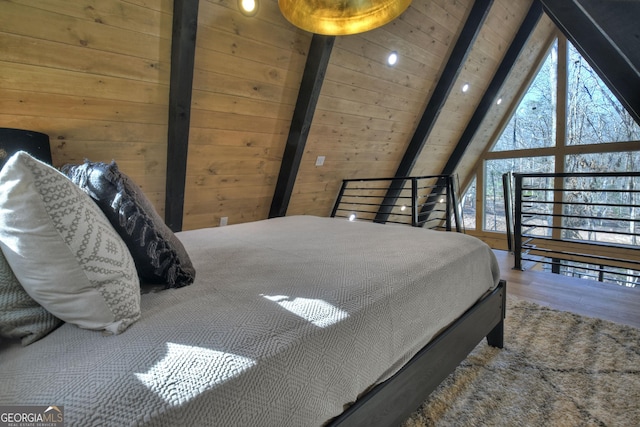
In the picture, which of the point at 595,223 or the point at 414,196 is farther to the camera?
the point at 595,223

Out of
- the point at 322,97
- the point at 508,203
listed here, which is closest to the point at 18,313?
the point at 322,97

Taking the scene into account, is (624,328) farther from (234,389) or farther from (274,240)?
(234,389)

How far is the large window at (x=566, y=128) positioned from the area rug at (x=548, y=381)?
4.07 meters

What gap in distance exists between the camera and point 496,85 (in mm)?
4641

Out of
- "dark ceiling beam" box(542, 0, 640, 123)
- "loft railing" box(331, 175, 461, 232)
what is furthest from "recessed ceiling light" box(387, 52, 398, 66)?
"loft railing" box(331, 175, 461, 232)

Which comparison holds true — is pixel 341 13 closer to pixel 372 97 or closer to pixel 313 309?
pixel 313 309

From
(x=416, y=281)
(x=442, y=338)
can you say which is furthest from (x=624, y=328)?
(x=416, y=281)

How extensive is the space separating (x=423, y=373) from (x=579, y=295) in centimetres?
207

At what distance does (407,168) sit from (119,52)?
11.9 feet

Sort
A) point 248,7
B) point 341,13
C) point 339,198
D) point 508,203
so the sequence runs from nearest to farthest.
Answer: point 341,13 < point 248,7 < point 508,203 < point 339,198

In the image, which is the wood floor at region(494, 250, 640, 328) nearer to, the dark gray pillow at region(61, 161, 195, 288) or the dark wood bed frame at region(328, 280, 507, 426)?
the dark wood bed frame at region(328, 280, 507, 426)

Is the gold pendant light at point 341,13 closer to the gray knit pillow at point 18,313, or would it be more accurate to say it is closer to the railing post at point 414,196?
the gray knit pillow at point 18,313

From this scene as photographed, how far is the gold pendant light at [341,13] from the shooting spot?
1395mm

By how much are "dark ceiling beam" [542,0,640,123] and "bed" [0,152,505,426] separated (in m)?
1.47
